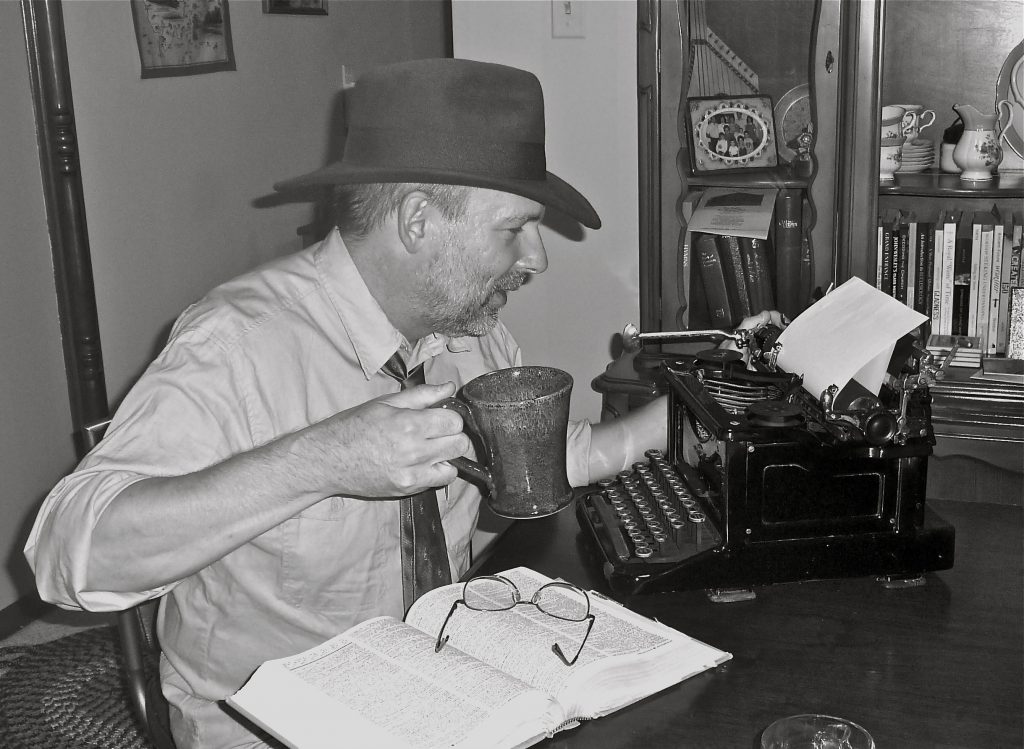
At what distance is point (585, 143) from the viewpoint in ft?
9.91

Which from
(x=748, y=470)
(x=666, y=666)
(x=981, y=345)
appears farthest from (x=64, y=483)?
(x=981, y=345)

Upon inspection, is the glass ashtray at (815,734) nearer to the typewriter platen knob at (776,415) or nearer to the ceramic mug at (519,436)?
the ceramic mug at (519,436)

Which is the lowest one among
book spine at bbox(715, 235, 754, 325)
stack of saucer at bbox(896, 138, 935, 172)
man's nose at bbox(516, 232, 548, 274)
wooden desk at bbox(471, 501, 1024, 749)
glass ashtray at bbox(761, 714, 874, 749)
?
wooden desk at bbox(471, 501, 1024, 749)

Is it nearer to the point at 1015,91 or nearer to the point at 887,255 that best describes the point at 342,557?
the point at 887,255

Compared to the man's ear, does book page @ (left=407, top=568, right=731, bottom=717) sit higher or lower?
lower

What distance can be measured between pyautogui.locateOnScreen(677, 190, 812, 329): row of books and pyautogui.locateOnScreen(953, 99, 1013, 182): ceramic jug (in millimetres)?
436

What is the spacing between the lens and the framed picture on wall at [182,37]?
2877 mm

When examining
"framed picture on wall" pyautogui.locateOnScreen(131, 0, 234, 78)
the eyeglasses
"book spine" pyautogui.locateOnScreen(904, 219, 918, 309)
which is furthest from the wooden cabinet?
the eyeglasses

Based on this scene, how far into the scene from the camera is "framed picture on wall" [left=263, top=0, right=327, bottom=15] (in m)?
3.35

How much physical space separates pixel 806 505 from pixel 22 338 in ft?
6.80

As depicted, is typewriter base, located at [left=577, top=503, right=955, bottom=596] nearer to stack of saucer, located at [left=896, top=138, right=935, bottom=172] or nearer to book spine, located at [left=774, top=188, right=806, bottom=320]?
book spine, located at [left=774, top=188, right=806, bottom=320]

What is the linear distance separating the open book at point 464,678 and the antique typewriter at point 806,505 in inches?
7.3

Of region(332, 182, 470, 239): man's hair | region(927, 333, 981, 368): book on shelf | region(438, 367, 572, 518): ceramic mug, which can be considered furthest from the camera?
region(927, 333, 981, 368): book on shelf

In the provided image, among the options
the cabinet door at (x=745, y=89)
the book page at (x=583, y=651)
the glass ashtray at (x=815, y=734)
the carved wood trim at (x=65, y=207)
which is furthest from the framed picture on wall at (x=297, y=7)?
the glass ashtray at (x=815, y=734)
